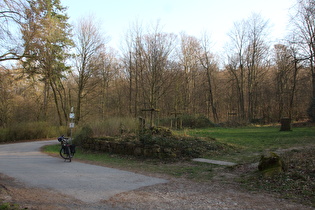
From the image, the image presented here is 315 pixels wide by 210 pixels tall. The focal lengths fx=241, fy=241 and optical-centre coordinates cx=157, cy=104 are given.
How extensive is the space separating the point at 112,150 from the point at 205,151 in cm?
506

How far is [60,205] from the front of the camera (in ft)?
15.4

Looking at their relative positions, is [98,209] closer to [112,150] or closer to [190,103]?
[112,150]

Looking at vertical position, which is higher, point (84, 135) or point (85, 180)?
point (84, 135)

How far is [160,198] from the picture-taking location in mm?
5156

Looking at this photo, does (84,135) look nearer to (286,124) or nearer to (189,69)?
(286,124)

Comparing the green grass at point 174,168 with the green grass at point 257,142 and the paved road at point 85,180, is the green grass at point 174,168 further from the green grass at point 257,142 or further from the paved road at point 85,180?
the green grass at point 257,142

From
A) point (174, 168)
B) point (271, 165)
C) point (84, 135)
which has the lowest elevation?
point (174, 168)

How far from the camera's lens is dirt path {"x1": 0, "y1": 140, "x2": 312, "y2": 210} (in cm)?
463

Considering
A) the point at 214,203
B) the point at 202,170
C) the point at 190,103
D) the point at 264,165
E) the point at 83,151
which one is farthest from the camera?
the point at 190,103

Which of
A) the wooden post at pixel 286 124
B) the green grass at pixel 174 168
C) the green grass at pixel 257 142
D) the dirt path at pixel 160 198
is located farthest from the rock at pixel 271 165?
the wooden post at pixel 286 124

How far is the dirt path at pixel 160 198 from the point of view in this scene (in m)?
4.63

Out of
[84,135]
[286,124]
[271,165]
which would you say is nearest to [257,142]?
[271,165]

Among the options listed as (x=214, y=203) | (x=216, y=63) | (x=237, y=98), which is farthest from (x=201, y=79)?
(x=214, y=203)

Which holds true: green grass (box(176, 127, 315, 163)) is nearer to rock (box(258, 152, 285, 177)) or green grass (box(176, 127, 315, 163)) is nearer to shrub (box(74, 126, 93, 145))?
rock (box(258, 152, 285, 177))
